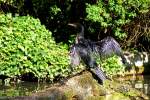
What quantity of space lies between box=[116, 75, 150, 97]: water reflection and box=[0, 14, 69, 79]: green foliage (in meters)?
2.07

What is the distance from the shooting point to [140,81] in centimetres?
1513

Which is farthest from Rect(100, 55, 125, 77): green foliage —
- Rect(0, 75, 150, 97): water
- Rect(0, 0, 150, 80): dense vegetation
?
Rect(0, 75, 150, 97): water

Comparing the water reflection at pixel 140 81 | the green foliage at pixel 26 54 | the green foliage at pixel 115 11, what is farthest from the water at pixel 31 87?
the green foliage at pixel 115 11

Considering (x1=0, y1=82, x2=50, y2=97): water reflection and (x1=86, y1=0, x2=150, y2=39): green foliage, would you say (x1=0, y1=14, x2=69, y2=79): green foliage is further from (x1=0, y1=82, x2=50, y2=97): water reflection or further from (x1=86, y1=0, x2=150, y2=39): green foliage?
(x1=86, y1=0, x2=150, y2=39): green foliage

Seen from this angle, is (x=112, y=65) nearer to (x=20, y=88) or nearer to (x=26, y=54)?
(x=26, y=54)

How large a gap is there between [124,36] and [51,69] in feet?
10.4

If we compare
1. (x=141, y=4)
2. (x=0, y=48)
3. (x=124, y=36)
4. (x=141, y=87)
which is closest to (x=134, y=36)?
(x=124, y=36)

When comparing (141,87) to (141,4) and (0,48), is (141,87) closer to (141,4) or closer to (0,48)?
(141,4)

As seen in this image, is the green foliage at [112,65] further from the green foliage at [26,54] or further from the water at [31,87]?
the green foliage at [26,54]

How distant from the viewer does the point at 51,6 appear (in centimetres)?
1661

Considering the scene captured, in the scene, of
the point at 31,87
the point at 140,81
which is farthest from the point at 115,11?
the point at 31,87

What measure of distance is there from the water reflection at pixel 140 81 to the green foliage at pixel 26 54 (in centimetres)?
207

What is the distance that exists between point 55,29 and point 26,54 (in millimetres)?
3343

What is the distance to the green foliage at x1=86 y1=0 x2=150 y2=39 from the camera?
15.0 metres
